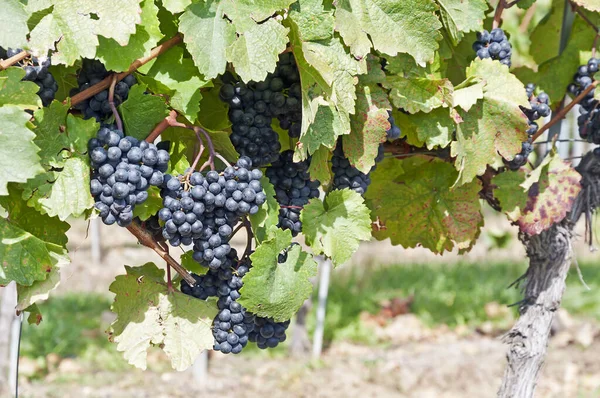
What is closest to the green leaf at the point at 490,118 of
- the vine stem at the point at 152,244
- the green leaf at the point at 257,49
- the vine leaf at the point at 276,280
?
the vine leaf at the point at 276,280

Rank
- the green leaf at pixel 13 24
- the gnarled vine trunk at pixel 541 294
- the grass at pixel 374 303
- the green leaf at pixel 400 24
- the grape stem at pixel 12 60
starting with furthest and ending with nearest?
the grass at pixel 374 303, the gnarled vine trunk at pixel 541 294, the green leaf at pixel 400 24, the grape stem at pixel 12 60, the green leaf at pixel 13 24

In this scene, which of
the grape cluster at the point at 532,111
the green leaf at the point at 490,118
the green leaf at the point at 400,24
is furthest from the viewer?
the grape cluster at the point at 532,111

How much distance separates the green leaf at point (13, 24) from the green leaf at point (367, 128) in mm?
717

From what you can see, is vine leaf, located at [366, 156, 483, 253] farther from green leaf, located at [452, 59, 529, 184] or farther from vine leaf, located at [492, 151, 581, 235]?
green leaf, located at [452, 59, 529, 184]

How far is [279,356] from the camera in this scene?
5.29 m

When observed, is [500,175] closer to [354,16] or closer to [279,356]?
[354,16]

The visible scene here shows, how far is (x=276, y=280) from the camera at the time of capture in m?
1.47

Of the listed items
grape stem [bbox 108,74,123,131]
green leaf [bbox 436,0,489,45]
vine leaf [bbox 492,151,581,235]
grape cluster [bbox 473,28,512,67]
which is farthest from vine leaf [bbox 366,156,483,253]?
grape stem [bbox 108,74,123,131]

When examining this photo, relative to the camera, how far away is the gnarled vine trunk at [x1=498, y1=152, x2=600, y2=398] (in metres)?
2.19

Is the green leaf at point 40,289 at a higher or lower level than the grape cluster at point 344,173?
lower

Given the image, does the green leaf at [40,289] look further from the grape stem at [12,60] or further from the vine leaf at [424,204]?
the vine leaf at [424,204]

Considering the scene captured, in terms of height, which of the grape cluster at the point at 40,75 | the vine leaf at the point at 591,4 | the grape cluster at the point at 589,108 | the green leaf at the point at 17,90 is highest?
the vine leaf at the point at 591,4

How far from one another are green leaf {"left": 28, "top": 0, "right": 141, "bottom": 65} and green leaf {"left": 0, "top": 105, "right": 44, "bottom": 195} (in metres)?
0.12

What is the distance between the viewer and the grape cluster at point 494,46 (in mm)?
1776
